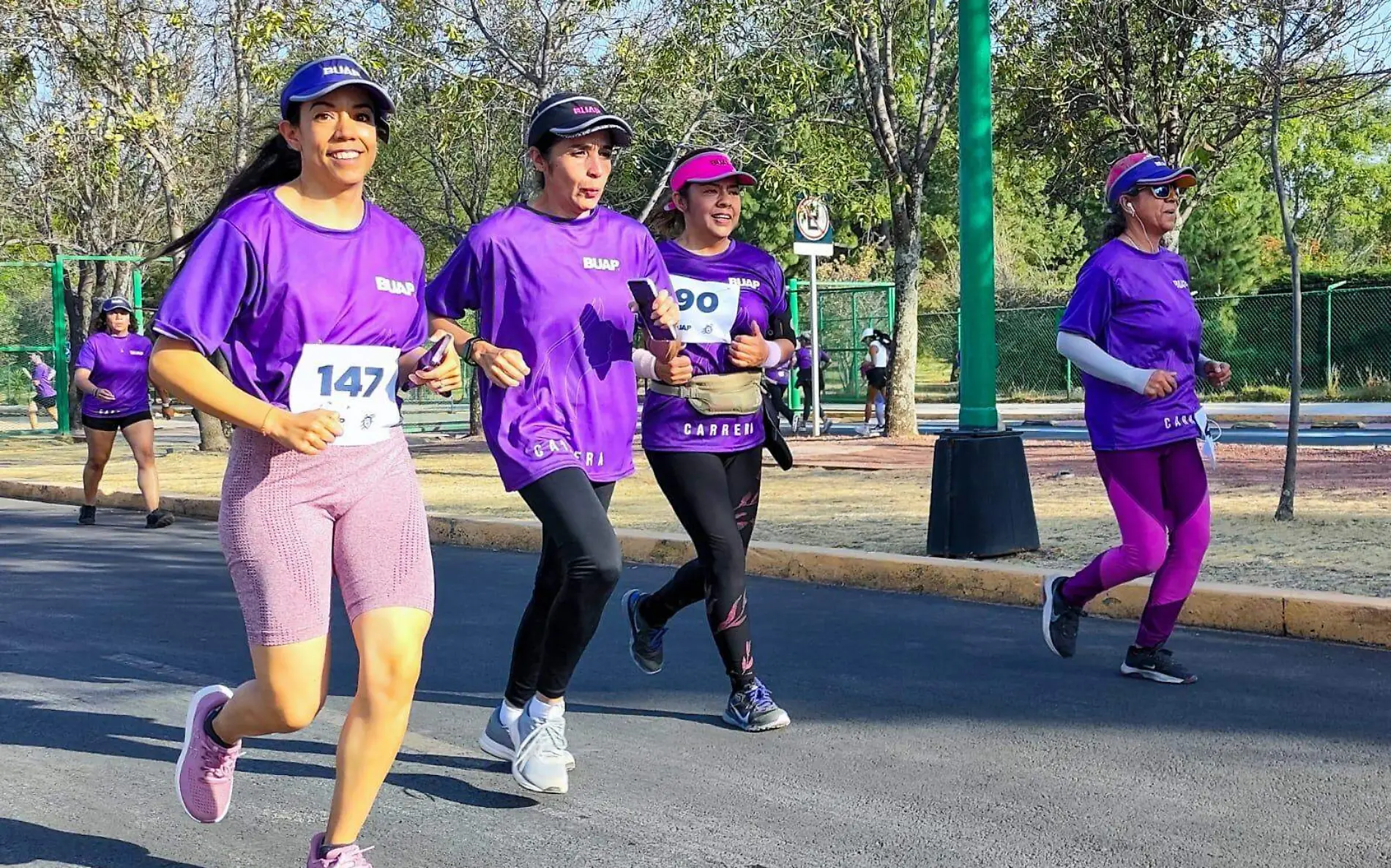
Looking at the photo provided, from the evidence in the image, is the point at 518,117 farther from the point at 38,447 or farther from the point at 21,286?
the point at 21,286

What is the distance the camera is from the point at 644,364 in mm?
5035

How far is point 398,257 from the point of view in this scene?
12.0ft

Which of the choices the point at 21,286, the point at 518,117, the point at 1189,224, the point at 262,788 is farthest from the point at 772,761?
the point at 21,286

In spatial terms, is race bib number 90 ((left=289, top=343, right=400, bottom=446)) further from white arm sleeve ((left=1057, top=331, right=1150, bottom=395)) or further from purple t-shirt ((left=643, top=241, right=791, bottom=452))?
white arm sleeve ((left=1057, top=331, right=1150, bottom=395))

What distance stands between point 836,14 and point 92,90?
9.79m

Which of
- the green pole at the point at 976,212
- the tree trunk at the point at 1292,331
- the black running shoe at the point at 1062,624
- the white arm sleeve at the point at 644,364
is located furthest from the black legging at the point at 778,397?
the tree trunk at the point at 1292,331

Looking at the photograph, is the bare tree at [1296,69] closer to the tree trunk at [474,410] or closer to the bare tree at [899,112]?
the bare tree at [899,112]

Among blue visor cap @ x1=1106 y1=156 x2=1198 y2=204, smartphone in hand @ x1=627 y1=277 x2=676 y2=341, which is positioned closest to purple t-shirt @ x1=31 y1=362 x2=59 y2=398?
blue visor cap @ x1=1106 y1=156 x2=1198 y2=204

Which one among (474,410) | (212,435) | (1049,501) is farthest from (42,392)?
(1049,501)

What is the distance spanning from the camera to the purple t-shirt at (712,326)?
16.9 ft

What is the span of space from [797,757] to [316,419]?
2160 mm

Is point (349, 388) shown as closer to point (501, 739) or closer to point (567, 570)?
point (567, 570)

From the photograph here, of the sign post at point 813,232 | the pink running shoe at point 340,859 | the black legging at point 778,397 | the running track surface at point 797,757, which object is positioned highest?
the sign post at point 813,232

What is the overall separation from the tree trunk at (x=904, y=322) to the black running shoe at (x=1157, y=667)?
13386mm
